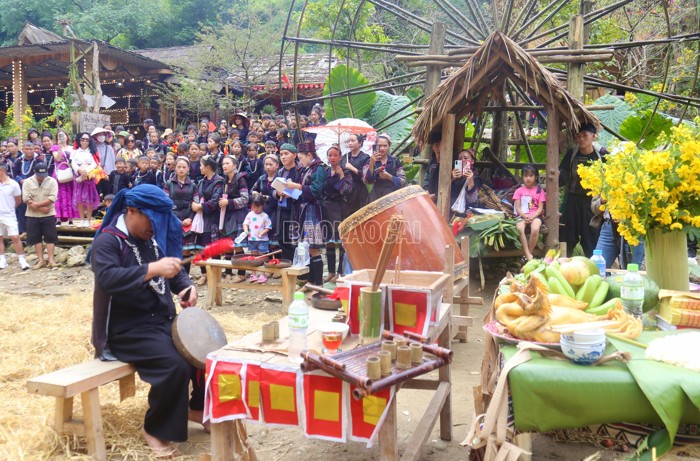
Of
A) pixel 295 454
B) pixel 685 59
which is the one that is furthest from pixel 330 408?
pixel 685 59

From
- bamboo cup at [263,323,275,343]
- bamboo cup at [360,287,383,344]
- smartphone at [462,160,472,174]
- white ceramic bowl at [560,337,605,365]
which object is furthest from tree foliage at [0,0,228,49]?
white ceramic bowl at [560,337,605,365]

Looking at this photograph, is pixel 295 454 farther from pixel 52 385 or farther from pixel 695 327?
pixel 695 327

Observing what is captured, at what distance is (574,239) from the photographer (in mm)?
6652

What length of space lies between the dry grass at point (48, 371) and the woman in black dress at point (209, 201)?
1614 mm

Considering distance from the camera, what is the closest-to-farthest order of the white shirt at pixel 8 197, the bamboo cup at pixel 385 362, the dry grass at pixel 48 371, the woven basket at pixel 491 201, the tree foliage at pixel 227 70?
the bamboo cup at pixel 385 362 → the dry grass at pixel 48 371 → the woven basket at pixel 491 201 → the white shirt at pixel 8 197 → the tree foliage at pixel 227 70

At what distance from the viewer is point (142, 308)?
3410mm

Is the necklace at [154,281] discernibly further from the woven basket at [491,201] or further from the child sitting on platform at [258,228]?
the woven basket at [491,201]

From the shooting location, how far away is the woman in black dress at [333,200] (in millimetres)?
7148

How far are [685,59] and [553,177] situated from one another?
750 centimetres

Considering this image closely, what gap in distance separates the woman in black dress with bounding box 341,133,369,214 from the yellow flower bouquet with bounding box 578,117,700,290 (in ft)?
14.9

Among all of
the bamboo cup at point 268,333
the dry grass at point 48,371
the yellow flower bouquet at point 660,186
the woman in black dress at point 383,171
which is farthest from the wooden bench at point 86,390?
the woman in black dress at point 383,171

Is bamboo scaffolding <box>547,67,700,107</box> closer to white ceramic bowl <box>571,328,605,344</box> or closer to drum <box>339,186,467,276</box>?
drum <box>339,186,467,276</box>

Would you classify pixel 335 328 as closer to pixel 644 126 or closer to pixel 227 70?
pixel 644 126

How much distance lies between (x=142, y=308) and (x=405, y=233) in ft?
6.79
